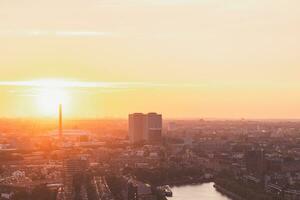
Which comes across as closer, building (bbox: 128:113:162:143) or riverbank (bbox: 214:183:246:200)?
riverbank (bbox: 214:183:246:200)

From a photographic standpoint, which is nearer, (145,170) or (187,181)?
(187,181)

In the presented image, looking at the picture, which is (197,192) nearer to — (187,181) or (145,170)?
(187,181)

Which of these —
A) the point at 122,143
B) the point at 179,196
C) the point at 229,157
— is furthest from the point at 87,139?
the point at 179,196

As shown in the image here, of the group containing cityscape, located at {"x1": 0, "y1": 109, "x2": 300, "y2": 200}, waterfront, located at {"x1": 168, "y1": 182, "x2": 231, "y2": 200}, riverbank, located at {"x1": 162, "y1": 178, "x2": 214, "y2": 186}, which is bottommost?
waterfront, located at {"x1": 168, "y1": 182, "x2": 231, "y2": 200}

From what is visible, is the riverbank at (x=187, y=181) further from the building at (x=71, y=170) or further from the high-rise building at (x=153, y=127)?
the high-rise building at (x=153, y=127)

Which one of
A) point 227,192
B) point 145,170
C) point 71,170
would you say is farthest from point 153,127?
point 227,192

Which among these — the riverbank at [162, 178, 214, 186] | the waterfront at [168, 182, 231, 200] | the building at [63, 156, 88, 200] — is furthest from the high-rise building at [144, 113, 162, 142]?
the waterfront at [168, 182, 231, 200]

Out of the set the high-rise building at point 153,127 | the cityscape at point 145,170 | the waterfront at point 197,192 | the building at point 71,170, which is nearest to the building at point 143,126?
the high-rise building at point 153,127

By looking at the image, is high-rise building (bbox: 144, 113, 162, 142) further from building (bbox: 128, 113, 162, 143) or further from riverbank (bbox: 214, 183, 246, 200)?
riverbank (bbox: 214, 183, 246, 200)

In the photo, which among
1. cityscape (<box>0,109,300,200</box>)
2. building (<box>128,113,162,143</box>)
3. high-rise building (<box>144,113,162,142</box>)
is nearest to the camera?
cityscape (<box>0,109,300,200</box>)
